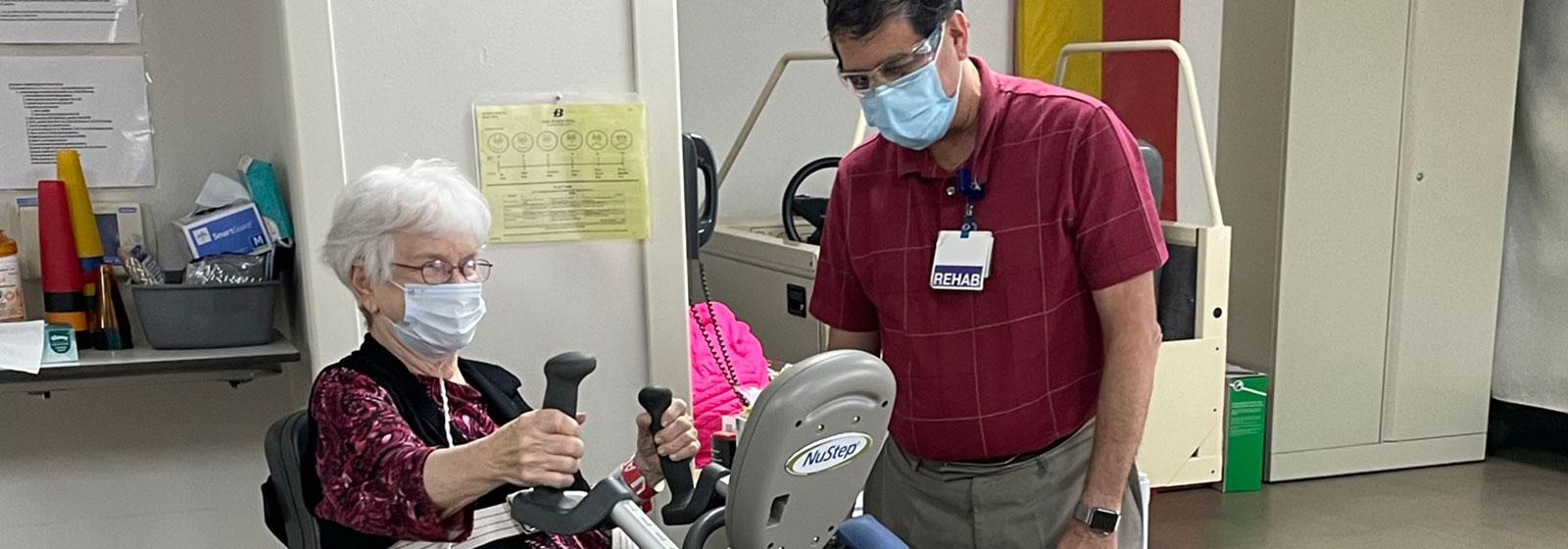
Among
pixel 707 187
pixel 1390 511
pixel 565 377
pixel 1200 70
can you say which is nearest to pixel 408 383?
pixel 565 377

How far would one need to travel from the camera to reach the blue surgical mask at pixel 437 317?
5.49ft

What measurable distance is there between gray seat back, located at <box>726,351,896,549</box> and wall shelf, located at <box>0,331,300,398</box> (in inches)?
51.6

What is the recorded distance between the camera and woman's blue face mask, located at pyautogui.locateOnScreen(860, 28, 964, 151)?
1775 millimetres

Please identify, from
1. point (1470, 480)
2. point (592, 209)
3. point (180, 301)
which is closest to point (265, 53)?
point (180, 301)

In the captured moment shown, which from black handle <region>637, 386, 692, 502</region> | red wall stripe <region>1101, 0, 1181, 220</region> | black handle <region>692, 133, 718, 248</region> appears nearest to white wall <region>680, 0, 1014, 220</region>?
red wall stripe <region>1101, 0, 1181, 220</region>

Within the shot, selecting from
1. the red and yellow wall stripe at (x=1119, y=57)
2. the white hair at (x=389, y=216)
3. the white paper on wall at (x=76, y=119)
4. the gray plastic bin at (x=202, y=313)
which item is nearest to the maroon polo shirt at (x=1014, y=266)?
the white hair at (x=389, y=216)

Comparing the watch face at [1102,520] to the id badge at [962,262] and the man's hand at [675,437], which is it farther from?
the man's hand at [675,437]

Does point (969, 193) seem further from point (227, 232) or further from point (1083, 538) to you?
point (227, 232)

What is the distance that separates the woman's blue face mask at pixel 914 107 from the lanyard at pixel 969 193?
0.07 m

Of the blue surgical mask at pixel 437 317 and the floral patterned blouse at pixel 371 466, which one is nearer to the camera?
the floral patterned blouse at pixel 371 466

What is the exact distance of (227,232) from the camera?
2.32 meters

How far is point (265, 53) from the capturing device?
2.35 metres

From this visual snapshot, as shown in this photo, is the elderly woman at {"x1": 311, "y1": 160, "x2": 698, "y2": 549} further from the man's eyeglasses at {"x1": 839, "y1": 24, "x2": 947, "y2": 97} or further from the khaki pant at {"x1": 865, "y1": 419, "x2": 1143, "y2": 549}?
the man's eyeglasses at {"x1": 839, "y1": 24, "x2": 947, "y2": 97}

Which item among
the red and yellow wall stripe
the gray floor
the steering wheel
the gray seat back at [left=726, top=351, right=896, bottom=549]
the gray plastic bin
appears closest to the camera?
the gray seat back at [left=726, top=351, right=896, bottom=549]
